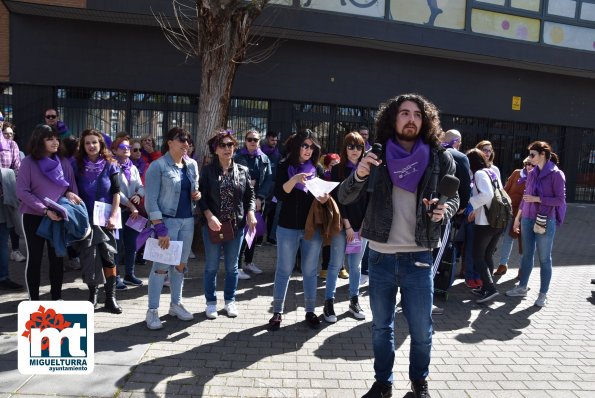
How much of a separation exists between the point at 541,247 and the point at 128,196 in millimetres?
5295

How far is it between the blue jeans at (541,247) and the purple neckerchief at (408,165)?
3.50m

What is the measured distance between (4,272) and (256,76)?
332 inches

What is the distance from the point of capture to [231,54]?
8.05 meters

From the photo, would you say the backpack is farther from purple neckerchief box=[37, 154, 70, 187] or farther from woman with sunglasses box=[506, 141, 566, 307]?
purple neckerchief box=[37, 154, 70, 187]

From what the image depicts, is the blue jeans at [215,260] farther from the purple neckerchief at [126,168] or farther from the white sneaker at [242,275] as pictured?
the purple neckerchief at [126,168]

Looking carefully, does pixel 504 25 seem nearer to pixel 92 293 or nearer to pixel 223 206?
pixel 223 206

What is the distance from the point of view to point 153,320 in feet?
15.5

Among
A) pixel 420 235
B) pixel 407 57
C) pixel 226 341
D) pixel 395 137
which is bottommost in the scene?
pixel 226 341

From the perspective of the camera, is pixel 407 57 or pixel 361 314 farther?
pixel 407 57

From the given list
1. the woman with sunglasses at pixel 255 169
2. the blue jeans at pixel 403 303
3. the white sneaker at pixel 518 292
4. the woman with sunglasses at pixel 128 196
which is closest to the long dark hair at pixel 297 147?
the blue jeans at pixel 403 303

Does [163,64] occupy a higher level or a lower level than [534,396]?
higher

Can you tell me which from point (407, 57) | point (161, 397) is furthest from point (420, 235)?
point (407, 57)

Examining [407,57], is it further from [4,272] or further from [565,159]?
[4,272]

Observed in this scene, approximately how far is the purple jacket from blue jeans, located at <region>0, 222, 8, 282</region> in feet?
21.9
